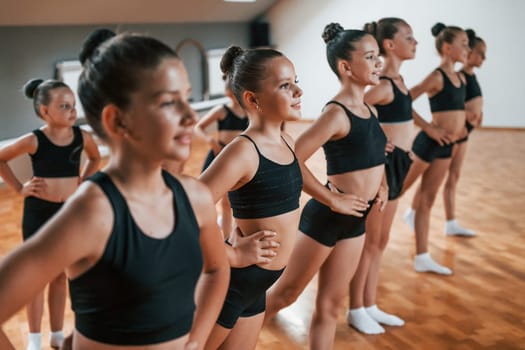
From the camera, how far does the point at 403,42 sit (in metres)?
3.39

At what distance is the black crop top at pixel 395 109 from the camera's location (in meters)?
3.38

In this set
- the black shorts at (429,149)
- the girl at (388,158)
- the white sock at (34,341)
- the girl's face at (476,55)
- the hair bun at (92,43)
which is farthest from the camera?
the girl's face at (476,55)

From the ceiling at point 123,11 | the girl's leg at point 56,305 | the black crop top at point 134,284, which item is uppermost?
the ceiling at point 123,11

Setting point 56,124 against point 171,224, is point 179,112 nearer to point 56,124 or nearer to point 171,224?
point 171,224

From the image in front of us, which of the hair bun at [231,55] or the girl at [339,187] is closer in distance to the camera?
the hair bun at [231,55]

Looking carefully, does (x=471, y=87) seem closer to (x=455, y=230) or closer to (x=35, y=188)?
(x=455, y=230)

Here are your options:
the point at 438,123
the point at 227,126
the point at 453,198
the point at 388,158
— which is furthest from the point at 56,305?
the point at 453,198

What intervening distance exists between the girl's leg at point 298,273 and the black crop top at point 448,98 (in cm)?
205

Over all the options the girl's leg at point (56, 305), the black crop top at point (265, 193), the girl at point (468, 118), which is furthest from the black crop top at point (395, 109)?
the girl's leg at point (56, 305)

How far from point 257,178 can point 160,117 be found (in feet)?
2.72

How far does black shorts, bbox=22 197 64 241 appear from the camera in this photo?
297 centimetres

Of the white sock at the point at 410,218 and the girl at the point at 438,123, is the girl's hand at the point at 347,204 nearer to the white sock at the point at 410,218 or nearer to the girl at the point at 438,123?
the girl at the point at 438,123

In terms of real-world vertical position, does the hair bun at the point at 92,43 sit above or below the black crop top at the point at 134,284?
above

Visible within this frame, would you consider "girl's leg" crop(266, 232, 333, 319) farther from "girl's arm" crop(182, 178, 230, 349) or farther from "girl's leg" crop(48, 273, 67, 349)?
"girl's leg" crop(48, 273, 67, 349)
